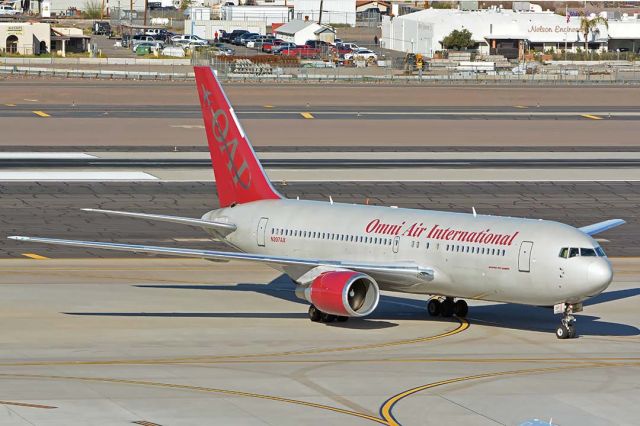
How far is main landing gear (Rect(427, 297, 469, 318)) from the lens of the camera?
169 ft

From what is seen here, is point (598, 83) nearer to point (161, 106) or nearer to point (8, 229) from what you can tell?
point (161, 106)

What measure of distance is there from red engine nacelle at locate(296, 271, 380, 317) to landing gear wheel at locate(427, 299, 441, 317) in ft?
14.0

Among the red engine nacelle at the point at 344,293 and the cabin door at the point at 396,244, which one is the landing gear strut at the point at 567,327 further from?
the cabin door at the point at 396,244

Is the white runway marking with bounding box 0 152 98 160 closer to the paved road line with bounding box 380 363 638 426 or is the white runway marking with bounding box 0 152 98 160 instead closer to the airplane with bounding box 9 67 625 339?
the airplane with bounding box 9 67 625 339

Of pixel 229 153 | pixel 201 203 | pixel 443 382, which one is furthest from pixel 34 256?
pixel 443 382

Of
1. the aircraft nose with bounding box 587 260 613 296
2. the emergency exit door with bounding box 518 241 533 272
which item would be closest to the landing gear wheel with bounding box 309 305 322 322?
the emergency exit door with bounding box 518 241 533 272

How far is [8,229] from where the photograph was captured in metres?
69.3

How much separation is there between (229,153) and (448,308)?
11961mm

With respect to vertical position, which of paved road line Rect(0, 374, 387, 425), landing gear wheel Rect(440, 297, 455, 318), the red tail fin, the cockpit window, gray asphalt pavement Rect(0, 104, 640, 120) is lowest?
landing gear wheel Rect(440, 297, 455, 318)

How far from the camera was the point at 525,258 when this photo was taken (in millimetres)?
46469

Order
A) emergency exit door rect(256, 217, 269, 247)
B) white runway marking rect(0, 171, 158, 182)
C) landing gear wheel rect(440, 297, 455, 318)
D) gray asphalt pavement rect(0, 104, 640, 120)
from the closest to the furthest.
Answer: landing gear wheel rect(440, 297, 455, 318) < emergency exit door rect(256, 217, 269, 247) < white runway marking rect(0, 171, 158, 182) < gray asphalt pavement rect(0, 104, 640, 120)

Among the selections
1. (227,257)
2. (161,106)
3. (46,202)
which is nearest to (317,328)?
(227,257)

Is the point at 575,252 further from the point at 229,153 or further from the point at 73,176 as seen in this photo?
the point at 73,176

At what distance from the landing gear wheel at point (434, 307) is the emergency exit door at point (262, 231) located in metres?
7.47
